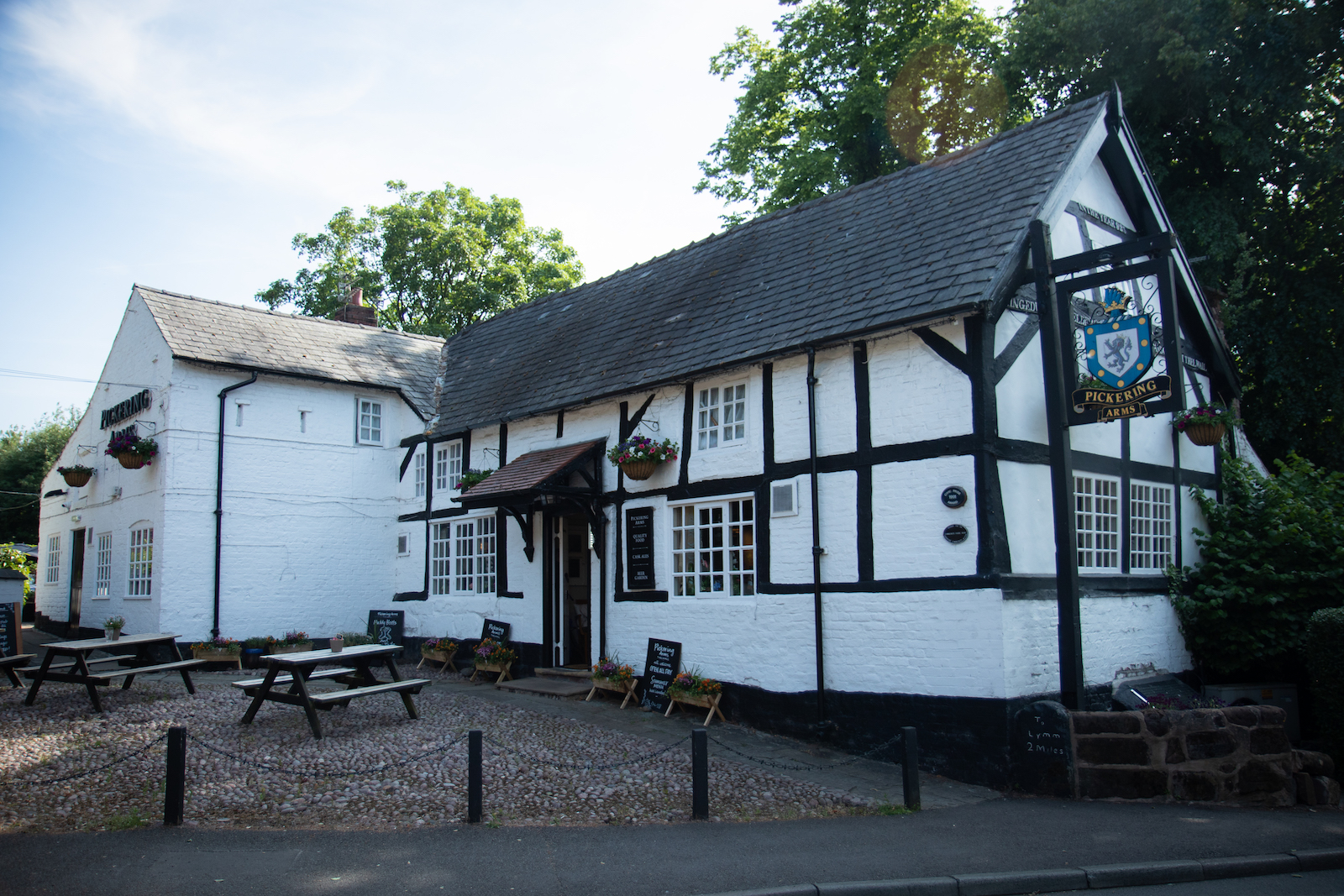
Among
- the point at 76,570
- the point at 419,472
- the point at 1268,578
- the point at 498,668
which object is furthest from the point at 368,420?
the point at 1268,578

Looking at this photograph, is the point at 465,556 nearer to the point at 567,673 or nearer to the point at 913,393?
the point at 567,673

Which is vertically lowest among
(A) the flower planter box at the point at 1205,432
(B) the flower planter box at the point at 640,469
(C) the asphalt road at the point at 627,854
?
(C) the asphalt road at the point at 627,854

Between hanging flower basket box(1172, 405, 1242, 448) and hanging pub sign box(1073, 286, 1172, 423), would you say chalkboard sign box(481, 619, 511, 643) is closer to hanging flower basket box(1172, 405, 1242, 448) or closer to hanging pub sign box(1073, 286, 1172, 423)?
hanging pub sign box(1073, 286, 1172, 423)

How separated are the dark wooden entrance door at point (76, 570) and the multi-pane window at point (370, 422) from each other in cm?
745

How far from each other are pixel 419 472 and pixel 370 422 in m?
1.67

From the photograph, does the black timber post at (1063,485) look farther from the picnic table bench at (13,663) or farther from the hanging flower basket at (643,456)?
the picnic table bench at (13,663)

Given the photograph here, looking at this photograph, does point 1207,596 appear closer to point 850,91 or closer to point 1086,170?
point 1086,170

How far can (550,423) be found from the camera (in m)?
15.2

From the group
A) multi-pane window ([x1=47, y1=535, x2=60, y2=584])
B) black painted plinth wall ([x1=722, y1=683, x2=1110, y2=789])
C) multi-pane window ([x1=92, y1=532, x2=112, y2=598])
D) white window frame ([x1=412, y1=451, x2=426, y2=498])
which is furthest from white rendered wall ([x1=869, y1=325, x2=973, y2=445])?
multi-pane window ([x1=47, y1=535, x2=60, y2=584])

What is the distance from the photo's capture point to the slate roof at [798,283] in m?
10.5

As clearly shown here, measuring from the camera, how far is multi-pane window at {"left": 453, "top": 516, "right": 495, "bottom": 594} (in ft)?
52.7

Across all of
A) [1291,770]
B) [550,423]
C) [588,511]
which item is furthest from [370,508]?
[1291,770]

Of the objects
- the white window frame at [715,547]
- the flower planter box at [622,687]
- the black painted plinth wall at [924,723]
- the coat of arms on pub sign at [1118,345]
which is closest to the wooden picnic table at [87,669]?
the flower planter box at [622,687]

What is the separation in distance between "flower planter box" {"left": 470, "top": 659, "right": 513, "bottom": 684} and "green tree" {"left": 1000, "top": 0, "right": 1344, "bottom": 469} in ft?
44.9
